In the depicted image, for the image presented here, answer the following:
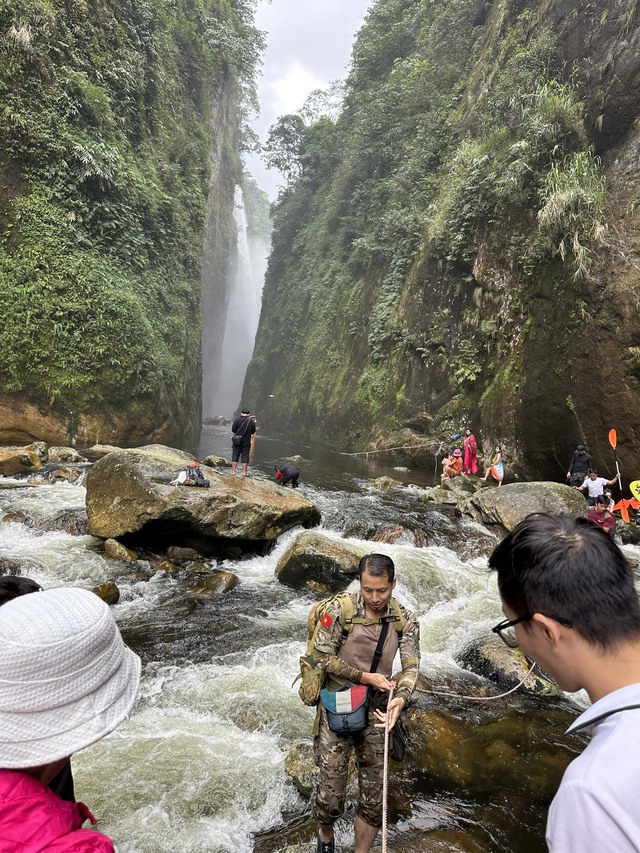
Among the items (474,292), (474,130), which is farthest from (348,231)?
(474,292)

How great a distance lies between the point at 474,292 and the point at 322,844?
1454cm

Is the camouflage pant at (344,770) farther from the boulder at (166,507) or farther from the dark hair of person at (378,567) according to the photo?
the boulder at (166,507)

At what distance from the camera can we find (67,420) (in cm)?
1246

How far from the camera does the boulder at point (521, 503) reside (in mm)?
8734

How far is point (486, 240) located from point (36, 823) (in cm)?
1598

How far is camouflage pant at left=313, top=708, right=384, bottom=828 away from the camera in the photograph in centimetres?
263

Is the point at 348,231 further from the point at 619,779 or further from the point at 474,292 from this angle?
the point at 619,779

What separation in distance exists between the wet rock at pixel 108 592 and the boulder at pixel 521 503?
682cm

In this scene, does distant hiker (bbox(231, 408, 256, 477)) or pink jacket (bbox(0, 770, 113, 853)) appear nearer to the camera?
pink jacket (bbox(0, 770, 113, 853))

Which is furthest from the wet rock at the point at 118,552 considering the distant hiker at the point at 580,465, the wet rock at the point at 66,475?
the distant hiker at the point at 580,465

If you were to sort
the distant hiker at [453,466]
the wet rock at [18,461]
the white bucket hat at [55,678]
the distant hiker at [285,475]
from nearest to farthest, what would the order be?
the white bucket hat at [55,678]
the wet rock at [18,461]
the distant hiker at [285,475]
the distant hiker at [453,466]

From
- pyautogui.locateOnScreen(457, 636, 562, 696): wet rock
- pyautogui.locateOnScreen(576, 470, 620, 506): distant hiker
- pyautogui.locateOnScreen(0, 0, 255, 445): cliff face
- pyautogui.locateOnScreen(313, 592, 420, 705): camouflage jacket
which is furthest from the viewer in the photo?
pyautogui.locateOnScreen(0, 0, 255, 445): cliff face

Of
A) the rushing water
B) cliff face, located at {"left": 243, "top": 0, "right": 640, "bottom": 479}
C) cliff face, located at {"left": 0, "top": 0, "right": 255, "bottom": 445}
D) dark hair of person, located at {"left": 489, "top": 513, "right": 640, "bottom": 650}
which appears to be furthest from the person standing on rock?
cliff face, located at {"left": 0, "top": 0, "right": 255, "bottom": 445}

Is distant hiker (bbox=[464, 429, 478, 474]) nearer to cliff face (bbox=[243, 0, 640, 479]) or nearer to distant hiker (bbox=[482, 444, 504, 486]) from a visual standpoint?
cliff face (bbox=[243, 0, 640, 479])
